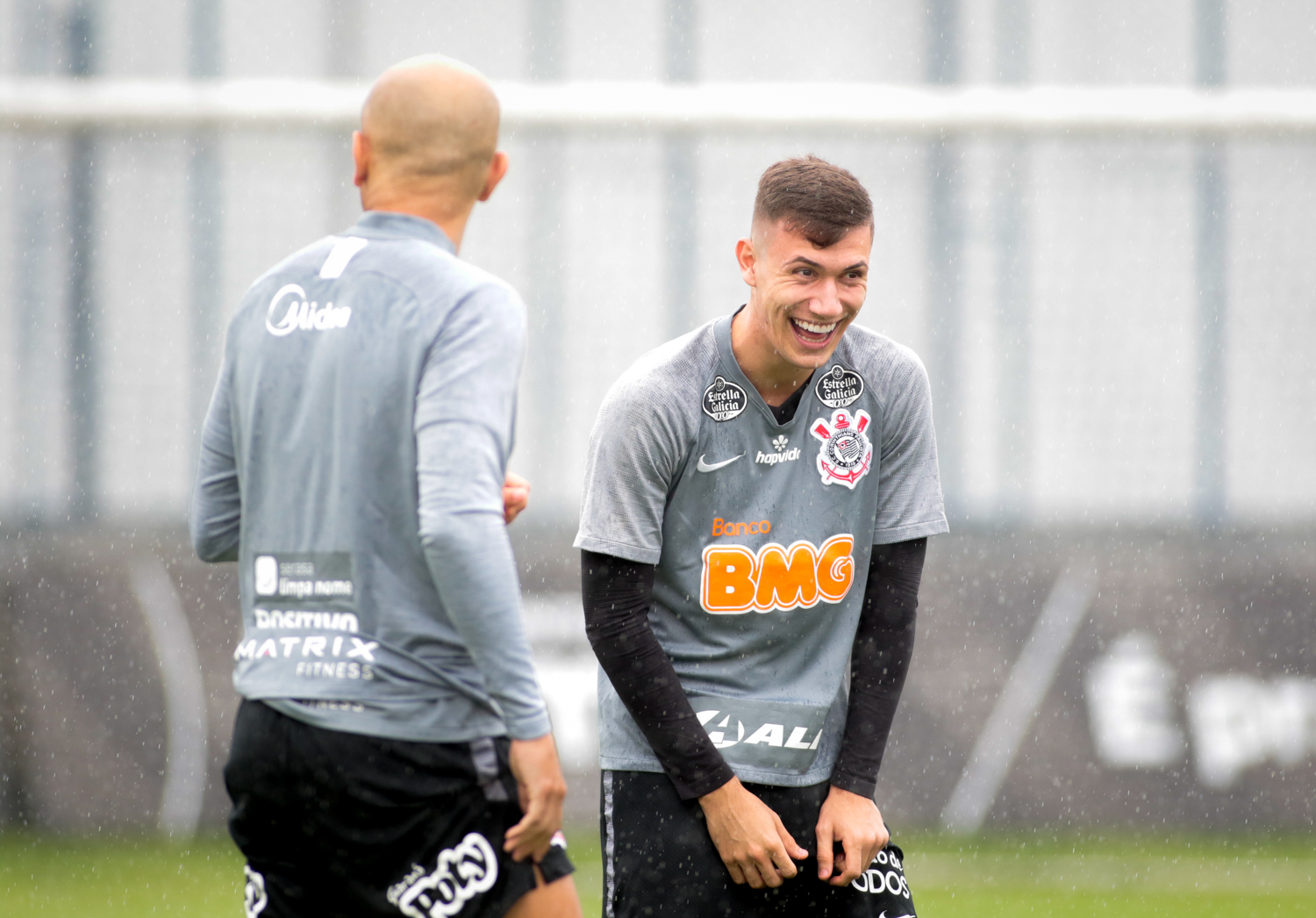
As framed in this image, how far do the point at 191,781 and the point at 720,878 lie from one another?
4.55 meters

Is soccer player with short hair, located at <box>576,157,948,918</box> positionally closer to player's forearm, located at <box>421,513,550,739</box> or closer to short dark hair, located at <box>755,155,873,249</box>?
short dark hair, located at <box>755,155,873,249</box>

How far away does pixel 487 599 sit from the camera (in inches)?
73.0

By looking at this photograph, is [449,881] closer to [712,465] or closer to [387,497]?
[387,497]

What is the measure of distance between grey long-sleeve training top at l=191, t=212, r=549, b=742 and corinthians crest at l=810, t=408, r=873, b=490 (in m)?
0.86

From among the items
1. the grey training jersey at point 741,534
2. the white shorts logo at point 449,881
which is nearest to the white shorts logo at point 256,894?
the white shorts logo at point 449,881

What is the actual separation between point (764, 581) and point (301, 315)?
104 cm

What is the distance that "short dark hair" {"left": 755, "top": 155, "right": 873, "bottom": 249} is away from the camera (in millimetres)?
2508

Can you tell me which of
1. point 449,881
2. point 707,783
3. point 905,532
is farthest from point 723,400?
point 449,881

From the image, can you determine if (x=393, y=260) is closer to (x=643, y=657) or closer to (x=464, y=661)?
(x=464, y=661)

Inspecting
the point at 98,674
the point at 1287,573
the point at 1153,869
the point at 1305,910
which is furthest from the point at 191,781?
the point at 1287,573

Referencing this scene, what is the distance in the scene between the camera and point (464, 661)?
6.52ft

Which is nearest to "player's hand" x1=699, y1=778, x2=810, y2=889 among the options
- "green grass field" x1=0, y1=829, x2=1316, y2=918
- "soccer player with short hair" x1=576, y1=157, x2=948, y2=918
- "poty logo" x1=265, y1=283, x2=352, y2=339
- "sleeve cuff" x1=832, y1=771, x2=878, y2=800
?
"soccer player with short hair" x1=576, y1=157, x2=948, y2=918

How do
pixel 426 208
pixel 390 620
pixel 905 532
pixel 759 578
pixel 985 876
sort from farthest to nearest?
1. pixel 985 876
2. pixel 905 532
3. pixel 759 578
4. pixel 426 208
5. pixel 390 620

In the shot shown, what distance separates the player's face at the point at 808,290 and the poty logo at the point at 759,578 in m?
0.37
